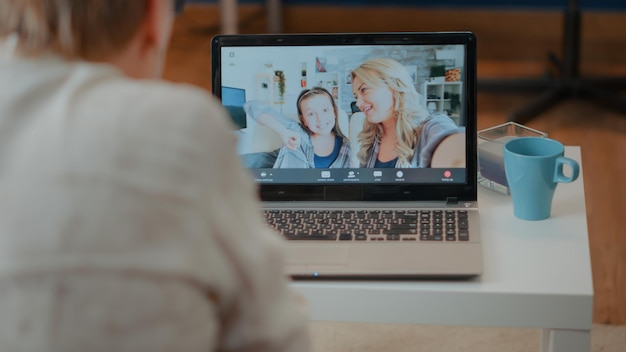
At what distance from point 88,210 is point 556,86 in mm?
2882

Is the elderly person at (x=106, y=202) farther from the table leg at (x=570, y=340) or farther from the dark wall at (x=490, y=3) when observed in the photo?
the dark wall at (x=490, y=3)

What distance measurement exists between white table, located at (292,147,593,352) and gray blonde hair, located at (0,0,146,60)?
0.59 metres

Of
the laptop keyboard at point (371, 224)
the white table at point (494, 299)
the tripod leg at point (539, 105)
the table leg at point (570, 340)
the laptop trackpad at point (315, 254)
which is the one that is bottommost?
the table leg at point (570, 340)

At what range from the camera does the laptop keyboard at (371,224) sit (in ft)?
4.41

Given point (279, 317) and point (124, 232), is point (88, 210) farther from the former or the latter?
point (279, 317)

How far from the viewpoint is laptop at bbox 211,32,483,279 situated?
144 centimetres

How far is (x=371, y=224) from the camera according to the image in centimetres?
139

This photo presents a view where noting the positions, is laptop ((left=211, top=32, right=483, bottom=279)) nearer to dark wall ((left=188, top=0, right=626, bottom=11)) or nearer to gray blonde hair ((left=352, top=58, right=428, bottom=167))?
gray blonde hair ((left=352, top=58, right=428, bottom=167))

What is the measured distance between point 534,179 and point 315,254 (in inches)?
13.9

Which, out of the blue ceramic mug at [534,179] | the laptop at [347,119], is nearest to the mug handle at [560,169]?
the blue ceramic mug at [534,179]

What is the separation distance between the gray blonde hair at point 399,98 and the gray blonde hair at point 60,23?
2.49ft

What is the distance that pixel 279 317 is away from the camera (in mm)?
764

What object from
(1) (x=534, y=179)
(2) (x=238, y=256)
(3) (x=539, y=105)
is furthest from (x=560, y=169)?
(3) (x=539, y=105)

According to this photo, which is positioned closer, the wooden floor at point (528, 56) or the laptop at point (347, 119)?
the laptop at point (347, 119)
